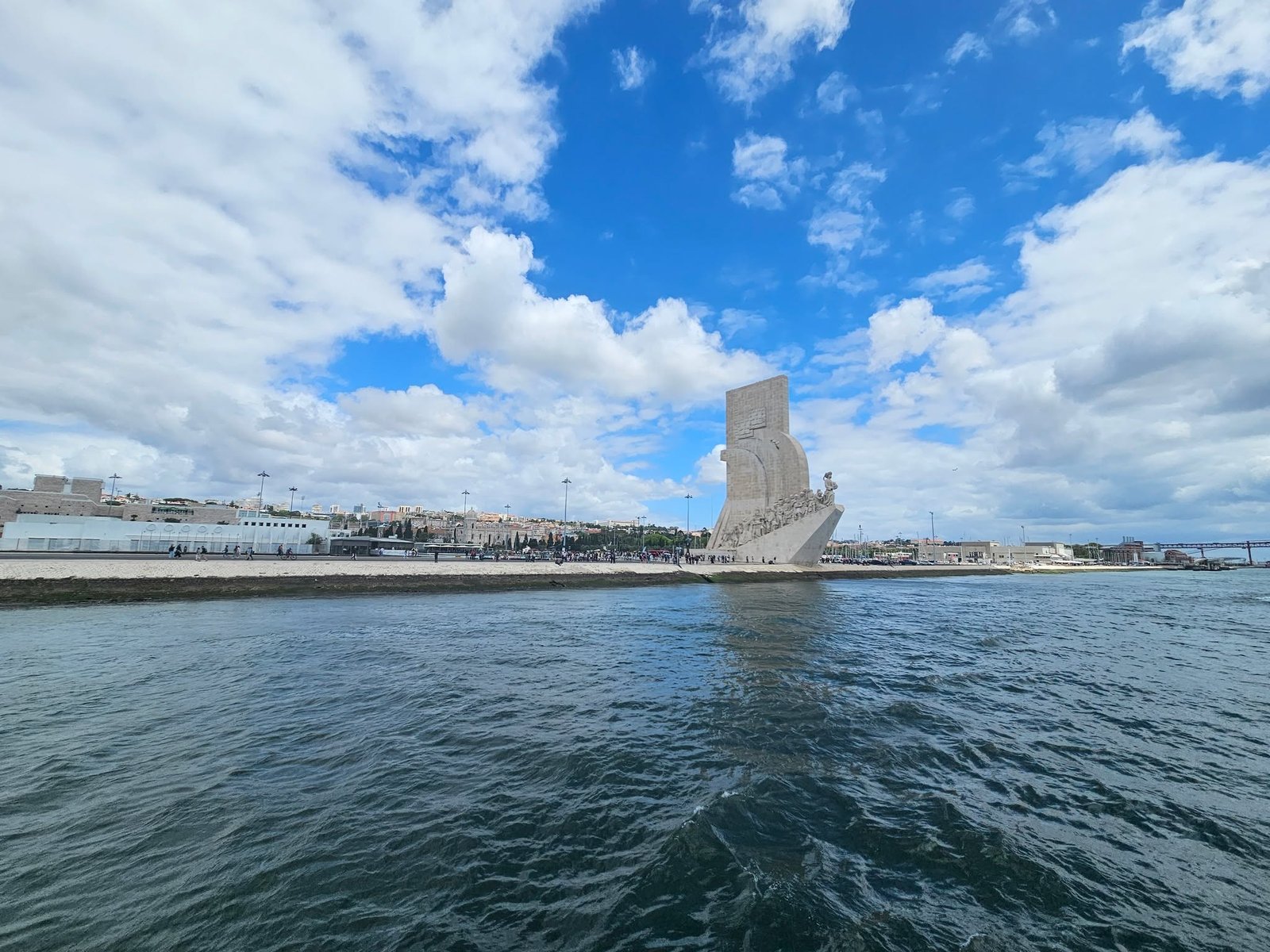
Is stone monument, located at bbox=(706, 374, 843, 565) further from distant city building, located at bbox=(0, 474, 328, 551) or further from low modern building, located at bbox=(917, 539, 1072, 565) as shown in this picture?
low modern building, located at bbox=(917, 539, 1072, 565)

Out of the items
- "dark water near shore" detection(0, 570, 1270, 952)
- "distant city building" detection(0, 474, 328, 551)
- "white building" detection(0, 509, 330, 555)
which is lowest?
"dark water near shore" detection(0, 570, 1270, 952)

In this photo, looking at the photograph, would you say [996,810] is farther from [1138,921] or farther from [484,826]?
[484,826]

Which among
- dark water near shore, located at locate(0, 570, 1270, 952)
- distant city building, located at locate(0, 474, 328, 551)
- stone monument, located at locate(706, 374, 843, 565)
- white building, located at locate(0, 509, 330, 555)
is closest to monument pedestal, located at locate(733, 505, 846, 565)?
stone monument, located at locate(706, 374, 843, 565)

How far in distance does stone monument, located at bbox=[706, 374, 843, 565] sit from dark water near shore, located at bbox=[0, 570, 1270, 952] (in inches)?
1356

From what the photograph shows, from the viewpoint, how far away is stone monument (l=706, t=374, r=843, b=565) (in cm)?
4612

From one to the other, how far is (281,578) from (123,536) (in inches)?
836

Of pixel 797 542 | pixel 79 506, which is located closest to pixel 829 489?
pixel 797 542

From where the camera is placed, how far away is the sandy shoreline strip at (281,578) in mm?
18516

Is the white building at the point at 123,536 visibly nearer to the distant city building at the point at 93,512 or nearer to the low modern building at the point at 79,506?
the distant city building at the point at 93,512

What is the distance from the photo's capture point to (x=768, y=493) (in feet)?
169

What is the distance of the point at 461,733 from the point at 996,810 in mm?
5882

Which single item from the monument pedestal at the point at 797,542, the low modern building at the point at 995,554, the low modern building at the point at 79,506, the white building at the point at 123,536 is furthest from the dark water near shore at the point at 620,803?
the low modern building at the point at 995,554

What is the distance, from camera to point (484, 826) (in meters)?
4.53

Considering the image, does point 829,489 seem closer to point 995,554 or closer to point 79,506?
point 79,506
